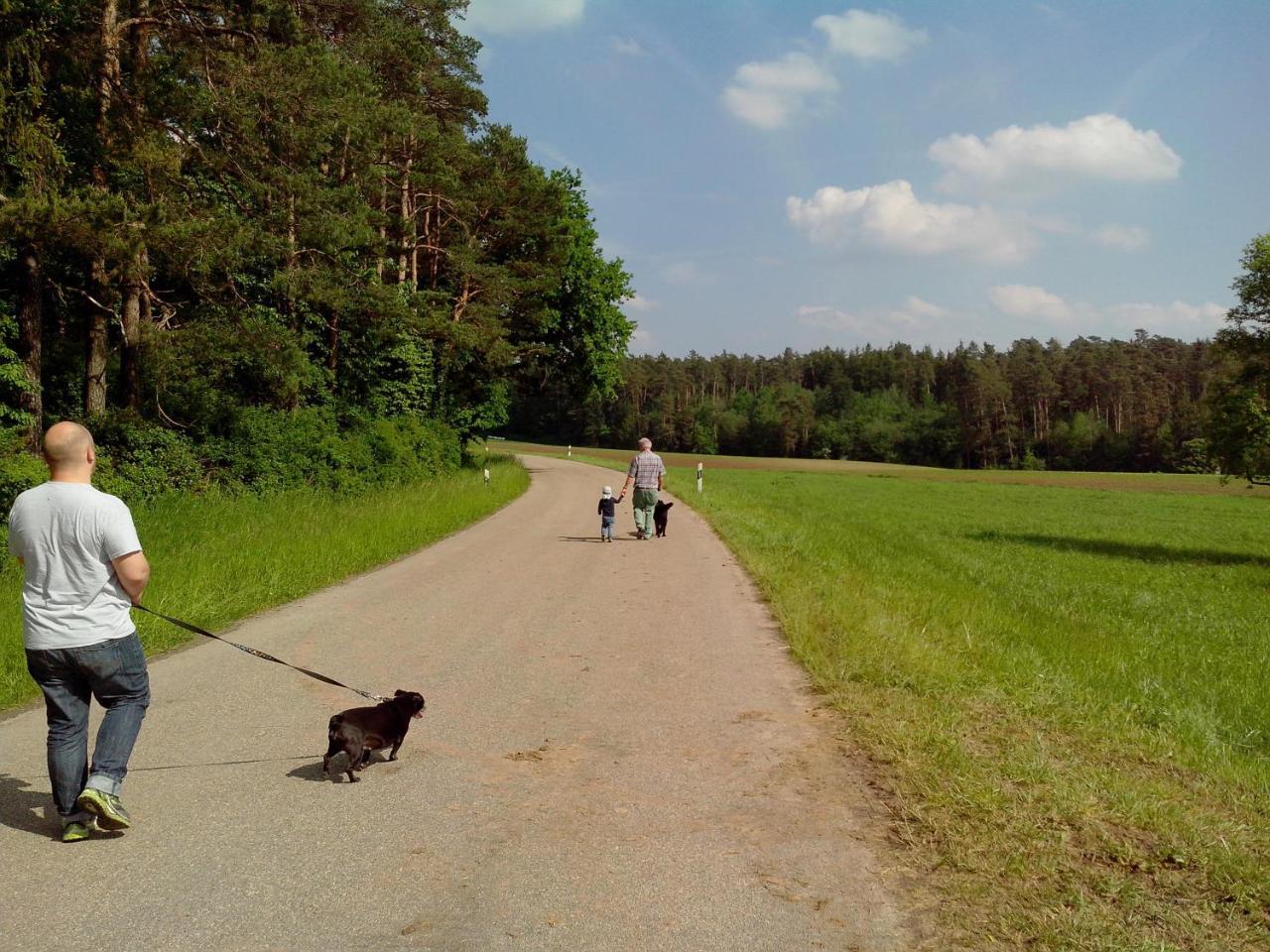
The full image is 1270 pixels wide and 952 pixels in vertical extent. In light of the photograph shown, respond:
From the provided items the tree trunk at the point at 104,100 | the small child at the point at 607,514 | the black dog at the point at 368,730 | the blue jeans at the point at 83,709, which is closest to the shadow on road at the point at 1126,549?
the small child at the point at 607,514

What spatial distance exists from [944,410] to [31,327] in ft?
363

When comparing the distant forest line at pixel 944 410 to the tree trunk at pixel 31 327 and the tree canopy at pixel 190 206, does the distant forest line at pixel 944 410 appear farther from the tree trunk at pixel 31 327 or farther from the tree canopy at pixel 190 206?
the tree trunk at pixel 31 327

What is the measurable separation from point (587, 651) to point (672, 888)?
3974 mm

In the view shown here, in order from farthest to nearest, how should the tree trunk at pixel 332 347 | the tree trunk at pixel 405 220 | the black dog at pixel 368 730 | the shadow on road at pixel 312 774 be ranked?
the tree trunk at pixel 405 220
the tree trunk at pixel 332 347
the shadow on road at pixel 312 774
the black dog at pixel 368 730

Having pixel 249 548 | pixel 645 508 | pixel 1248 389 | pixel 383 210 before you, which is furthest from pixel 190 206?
pixel 1248 389

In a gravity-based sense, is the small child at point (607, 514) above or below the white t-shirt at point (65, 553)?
below

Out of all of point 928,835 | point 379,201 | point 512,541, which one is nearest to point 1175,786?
point 928,835

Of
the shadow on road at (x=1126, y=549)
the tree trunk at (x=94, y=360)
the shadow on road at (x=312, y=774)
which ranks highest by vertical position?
the tree trunk at (x=94, y=360)

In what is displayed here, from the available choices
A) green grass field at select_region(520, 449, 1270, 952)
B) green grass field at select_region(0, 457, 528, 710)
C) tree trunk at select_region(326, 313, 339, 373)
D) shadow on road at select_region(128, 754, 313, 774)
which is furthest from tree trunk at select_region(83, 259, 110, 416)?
shadow on road at select_region(128, 754, 313, 774)

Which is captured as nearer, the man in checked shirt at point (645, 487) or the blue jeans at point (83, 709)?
the blue jeans at point (83, 709)

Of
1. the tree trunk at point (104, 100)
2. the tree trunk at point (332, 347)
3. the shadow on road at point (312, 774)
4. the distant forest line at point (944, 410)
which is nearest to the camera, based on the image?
the shadow on road at point (312, 774)

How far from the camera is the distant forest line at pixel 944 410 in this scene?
9788 cm

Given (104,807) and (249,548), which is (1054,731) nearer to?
(104,807)

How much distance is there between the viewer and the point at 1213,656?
32.1 ft
